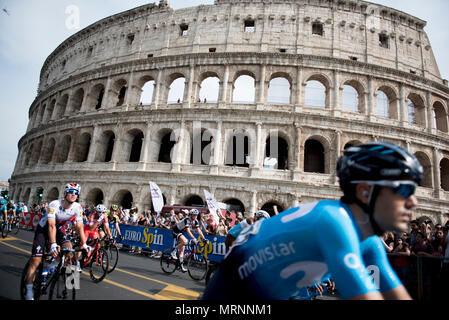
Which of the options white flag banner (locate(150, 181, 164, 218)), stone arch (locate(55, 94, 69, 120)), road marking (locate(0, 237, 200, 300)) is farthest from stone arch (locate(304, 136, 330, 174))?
stone arch (locate(55, 94, 69, 120))

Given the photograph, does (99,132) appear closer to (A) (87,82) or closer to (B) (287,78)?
(A) (87,82)

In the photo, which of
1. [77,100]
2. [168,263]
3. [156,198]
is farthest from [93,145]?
[168,263]

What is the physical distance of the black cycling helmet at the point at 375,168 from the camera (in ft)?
4.35

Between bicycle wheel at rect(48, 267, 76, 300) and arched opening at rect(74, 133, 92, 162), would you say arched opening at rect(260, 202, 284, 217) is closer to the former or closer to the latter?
bicycle wheel at rect(48, 267, 76, 300)

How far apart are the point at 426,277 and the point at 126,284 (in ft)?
20.2

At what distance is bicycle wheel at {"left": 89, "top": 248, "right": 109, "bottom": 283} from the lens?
18.8 ft

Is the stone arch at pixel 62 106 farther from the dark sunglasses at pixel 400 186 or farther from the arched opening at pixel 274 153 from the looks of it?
the dark sunglasses at pixel 400 186

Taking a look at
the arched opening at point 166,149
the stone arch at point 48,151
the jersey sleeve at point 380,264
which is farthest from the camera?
the stone arch at point 48,151

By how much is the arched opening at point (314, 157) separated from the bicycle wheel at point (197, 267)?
1498 centimetres

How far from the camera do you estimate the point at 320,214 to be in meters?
1.26

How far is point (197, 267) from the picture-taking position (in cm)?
680

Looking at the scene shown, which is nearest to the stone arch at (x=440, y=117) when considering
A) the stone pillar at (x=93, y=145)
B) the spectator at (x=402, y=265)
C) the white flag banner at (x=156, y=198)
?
the spectator at (x=402, y=265)

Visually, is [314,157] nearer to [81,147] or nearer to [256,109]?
[256,109]

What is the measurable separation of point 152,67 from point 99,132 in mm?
7409
